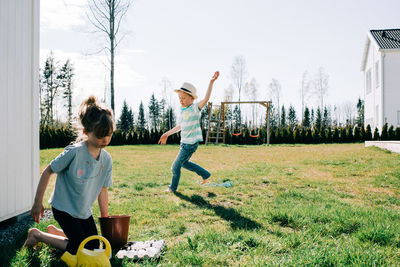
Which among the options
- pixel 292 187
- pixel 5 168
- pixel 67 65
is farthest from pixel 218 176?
pixel 67 65

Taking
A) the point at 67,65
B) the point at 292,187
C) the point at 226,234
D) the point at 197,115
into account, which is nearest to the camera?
the point at 226,234

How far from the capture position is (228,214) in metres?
3.70

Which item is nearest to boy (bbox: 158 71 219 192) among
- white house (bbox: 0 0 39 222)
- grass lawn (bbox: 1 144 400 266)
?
grass lawn (bbox: 1 144 400 266)

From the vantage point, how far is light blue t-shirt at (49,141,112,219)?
2.33 metres

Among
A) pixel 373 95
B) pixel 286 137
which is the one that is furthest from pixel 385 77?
pixel 286 137

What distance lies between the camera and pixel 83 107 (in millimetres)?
2484

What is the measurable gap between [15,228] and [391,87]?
66.6 feet

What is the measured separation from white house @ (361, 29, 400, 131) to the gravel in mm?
19638

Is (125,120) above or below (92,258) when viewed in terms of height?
above

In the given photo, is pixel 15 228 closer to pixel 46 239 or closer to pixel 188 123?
pixel 46 239

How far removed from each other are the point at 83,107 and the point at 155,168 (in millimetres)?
5651

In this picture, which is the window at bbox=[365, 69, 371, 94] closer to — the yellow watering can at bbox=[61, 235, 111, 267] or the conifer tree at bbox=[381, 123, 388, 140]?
the conifer tree at bbox=[381, 123, 388, 140]

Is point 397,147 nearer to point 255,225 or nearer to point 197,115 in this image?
point 197,115

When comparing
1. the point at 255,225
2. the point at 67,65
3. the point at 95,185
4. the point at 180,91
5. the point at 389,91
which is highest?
the point at 67,65
